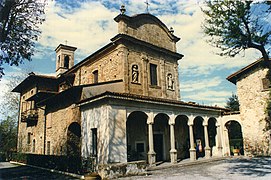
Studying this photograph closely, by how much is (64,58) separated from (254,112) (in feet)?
77.2

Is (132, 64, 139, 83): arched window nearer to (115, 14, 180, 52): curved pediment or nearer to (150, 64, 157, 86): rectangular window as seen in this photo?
(150, 64, 157, 86): rectangular window

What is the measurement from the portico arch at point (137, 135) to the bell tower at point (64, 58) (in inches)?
687

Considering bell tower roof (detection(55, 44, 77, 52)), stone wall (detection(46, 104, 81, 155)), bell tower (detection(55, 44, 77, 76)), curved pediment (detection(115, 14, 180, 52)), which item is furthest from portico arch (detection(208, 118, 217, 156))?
bell tower roof (detection(55, 44, 77, 52))

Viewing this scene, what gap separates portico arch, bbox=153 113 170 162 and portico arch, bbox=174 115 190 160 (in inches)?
47.7

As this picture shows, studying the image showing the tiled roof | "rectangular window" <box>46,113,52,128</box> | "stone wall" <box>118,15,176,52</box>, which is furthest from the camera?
"rectangular window" <box>46,113,52,128</box>

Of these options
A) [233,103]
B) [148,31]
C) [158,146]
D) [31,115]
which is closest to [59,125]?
[31,115]

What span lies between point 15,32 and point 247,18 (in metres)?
11.2

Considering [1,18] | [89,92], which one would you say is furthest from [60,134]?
Result: [1,18]

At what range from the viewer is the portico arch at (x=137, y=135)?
1581 centimetres

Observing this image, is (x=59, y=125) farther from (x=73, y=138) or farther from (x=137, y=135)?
(x=137, y=135)

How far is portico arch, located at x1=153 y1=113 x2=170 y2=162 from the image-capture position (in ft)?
58.3

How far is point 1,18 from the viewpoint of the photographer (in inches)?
367

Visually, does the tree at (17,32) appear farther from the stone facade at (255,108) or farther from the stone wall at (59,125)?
the stone facade at (255,108)

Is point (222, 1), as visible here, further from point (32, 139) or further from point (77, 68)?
point (32, 139)
